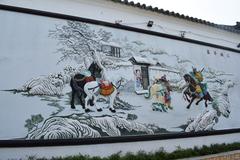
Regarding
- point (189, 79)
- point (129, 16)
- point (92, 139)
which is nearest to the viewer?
point (92, 139)

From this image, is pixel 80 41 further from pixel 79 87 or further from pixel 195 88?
pixel 195 88

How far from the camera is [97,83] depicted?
720 centimetres

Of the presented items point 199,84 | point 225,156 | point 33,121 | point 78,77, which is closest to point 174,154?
point 225,156

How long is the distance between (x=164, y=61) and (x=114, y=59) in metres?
1.64

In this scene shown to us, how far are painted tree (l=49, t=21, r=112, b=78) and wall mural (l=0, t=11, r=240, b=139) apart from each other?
0.02m

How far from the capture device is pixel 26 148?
19.6 ft

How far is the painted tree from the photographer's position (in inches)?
274

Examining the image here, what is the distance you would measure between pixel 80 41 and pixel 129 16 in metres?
1.72

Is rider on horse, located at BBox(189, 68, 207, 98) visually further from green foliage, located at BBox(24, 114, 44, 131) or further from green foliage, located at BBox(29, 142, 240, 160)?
green foliage, located at BBox(24, 114, 44, 131)

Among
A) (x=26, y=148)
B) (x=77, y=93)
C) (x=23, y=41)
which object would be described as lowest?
(x=26, y=148)

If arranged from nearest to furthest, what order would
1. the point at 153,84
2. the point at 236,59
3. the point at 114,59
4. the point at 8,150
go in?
the point at 8,150, the point at 114,59, the point at 153,84, the point at 236,59

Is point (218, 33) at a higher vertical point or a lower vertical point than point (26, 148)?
higher

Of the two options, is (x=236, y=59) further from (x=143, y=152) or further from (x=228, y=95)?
(x=143, y=152)

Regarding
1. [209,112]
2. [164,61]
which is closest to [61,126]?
[164,61]
